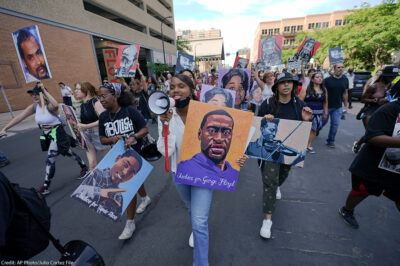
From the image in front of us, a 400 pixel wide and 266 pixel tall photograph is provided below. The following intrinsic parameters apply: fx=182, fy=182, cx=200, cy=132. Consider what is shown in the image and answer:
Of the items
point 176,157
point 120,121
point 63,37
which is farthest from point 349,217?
point 63,37

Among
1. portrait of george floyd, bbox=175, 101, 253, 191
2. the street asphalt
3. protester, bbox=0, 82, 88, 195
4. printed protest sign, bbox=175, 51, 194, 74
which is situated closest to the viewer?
portrait of george floyd, bbox=175, 101, 253, 191

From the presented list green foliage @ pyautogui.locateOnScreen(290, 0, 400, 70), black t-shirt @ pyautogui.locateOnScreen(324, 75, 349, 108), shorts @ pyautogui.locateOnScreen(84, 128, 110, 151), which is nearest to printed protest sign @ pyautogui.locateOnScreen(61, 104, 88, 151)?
shorts @ pyautogui.locateOnScreen(84, 128, 110, 151)

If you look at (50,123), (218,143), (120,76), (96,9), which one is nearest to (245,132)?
(218,143)

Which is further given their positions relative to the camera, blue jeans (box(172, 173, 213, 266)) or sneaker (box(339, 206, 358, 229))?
sneaker (box(339, 206, 358, 229))

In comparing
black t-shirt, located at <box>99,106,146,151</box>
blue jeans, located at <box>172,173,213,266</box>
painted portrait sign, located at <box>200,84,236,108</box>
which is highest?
painted portrait sign, located at <box>200,84,236,108</box>

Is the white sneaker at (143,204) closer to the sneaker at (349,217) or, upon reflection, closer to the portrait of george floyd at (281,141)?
the portrait of george floyd at (281,141)

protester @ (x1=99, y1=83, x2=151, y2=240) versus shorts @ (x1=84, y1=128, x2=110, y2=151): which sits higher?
protester @ (x1=99, y1=83, x2=151, y2=240)

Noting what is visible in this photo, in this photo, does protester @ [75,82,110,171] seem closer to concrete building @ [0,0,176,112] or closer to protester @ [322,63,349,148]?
concrete building @ [0,0,176,112]

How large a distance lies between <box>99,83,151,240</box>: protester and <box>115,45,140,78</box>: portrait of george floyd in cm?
260

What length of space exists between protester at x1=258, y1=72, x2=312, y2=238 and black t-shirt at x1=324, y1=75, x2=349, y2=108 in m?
3.11

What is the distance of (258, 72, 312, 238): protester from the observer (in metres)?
2.22

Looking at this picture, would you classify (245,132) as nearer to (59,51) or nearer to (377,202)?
(377,202)

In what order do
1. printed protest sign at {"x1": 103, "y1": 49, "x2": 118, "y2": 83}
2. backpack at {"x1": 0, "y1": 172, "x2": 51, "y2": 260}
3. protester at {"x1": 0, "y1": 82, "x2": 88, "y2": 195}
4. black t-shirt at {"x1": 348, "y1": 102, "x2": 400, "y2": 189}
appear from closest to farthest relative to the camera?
1. backpack at {"x1": 0, "y1": 172, "x2": 51, "y2": 260}
2. black t-shirt at {"x1": 348, "y1": 102, "x2": 400, "y2": 189}
3. protester at {"x1": 0, "y1": 82, "x2": 88, "y2": 195}
4. printed protest sign at {"x1": 103, "y1": 49, "x2": 118, "y2": 83}

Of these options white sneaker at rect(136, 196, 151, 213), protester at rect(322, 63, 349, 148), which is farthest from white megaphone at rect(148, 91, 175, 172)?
protester at rect(322, 63, 349, 148)
